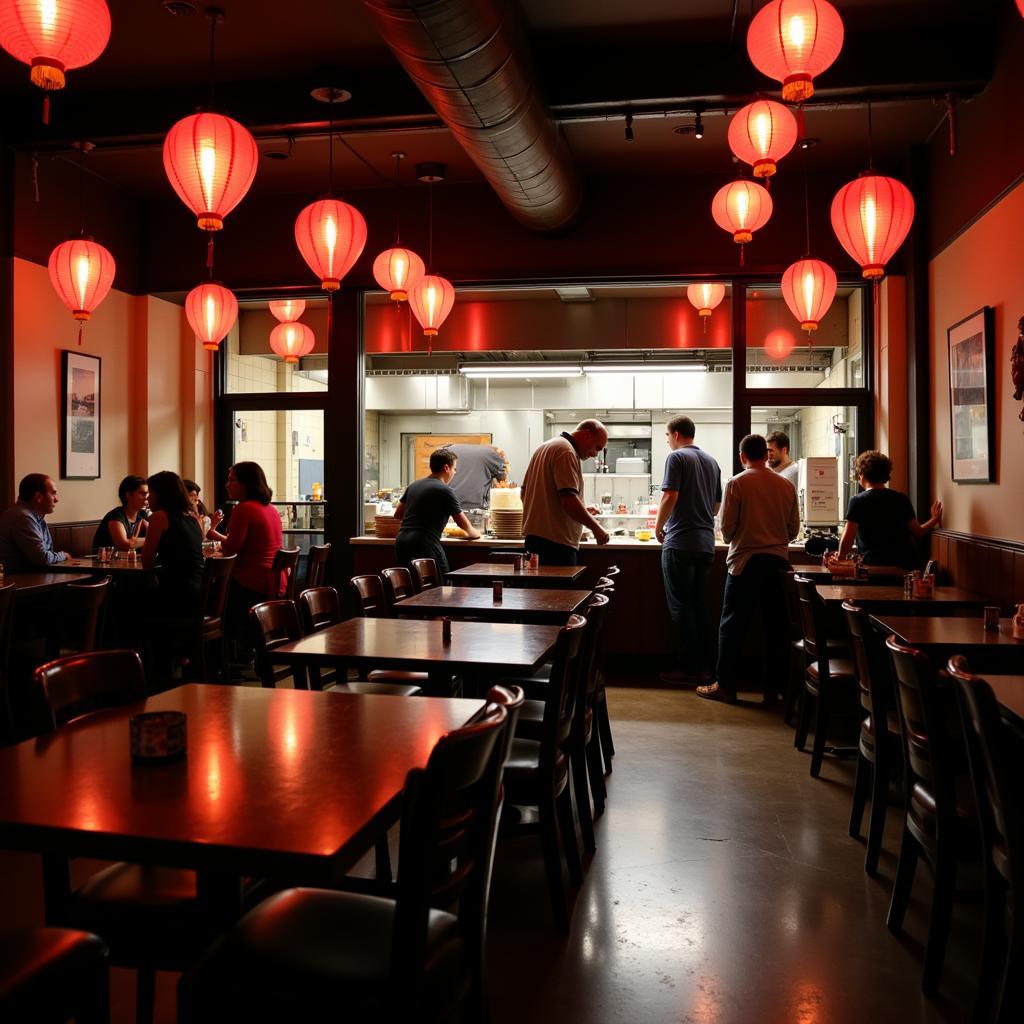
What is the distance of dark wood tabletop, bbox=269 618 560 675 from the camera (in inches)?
116

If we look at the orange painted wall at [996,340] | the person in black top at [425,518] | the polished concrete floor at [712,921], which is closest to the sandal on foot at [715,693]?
the polished concrete floor at [712,921]

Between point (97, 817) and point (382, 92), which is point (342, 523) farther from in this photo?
point (97, 817)

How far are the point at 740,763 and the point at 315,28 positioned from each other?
4.56 metres

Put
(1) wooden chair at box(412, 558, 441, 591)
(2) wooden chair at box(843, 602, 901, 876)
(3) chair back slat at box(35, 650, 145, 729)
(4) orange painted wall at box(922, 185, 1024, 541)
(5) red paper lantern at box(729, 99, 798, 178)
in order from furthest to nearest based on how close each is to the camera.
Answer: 1. (1) wooden chair at box(412, 558, 441, 591)
2. (4) orange painted wall at box(922, 185, 1024, 541)
3. (5) red paper lantern at box(729, 99, 798, 178)
4. (2) wooden chair at box(843, 602, 901, 876)
5. (3) chair back slat at box(35, 650, 145, 729)

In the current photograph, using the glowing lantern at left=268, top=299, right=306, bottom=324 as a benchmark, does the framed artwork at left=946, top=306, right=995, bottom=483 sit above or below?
below

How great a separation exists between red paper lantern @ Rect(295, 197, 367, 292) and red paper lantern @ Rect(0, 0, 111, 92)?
6.83ft

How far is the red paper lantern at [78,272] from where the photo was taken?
5934mm

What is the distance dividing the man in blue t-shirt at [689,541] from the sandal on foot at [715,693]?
0.69 ft

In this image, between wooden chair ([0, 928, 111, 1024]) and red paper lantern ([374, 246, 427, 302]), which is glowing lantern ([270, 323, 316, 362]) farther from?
wooden chair ([0, 928, 111, 1024])

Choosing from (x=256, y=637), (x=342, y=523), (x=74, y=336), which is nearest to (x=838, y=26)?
(x=256, y=637)

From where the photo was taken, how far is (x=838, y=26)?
3.71 meters

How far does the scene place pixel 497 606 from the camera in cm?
418

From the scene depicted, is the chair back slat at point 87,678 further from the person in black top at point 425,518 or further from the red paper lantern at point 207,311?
the red paper lantern at point 207,311

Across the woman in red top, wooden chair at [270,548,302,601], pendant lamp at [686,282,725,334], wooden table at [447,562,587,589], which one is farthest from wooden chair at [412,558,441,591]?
pendant lamp at [686,282,725,334]
